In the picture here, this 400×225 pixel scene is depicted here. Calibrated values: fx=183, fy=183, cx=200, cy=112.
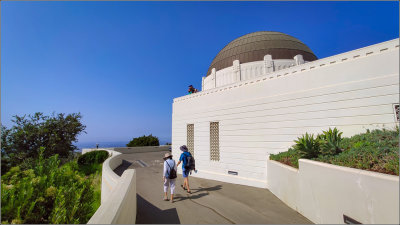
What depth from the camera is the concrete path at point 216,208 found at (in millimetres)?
4477

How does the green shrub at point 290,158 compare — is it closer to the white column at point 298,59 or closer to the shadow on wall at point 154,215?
the shadow on wall at point 154,215

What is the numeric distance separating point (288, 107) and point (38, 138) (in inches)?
696

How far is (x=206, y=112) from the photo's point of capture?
1023 centimetres

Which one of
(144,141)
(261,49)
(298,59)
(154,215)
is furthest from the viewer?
(144,141)

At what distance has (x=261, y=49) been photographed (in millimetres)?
13656

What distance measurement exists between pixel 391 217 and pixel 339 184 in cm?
92

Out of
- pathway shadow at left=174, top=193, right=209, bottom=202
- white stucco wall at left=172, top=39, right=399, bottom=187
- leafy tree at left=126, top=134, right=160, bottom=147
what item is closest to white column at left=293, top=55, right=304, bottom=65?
white stucco wall at left=172, top=39, right=399, bottom=187

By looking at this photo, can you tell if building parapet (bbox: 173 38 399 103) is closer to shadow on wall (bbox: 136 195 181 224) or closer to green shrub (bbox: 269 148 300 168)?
green shrub (bbox: 269 148 300 168)

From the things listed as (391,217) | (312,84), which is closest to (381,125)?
(312,84)

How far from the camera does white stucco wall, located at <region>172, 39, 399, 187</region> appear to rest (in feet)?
18.1

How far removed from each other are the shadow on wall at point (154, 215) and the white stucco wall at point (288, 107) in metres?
4.43

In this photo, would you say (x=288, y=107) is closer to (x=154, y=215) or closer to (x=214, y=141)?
(x=214, y=141)

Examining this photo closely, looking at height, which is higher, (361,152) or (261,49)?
(261,49)

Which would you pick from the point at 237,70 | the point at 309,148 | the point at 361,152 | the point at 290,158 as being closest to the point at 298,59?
the point at 237,70
